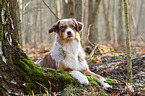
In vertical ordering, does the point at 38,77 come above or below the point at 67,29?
below

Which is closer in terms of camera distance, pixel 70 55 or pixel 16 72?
pixel 16 72

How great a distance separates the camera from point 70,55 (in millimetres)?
5090

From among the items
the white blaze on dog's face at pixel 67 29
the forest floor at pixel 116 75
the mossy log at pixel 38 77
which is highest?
the white blaze on dog's face at pixel 67 29

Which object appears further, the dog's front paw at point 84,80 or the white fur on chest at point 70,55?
the white fur on chest at point 70,55

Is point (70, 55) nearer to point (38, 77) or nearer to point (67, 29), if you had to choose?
point (67, 29)

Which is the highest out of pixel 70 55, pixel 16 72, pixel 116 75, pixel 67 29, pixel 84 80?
pixel 67 29

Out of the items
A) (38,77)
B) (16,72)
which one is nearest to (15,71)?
(16,72)

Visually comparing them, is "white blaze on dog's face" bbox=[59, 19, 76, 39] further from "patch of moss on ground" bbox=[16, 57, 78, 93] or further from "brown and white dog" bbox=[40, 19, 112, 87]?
"patch of moss on ground" bbox=[16, 57, 78, 93]

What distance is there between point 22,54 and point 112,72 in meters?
3.49

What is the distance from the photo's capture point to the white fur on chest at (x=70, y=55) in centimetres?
498

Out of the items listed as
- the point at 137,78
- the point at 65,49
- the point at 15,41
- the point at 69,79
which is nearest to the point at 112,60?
the point at 137,78

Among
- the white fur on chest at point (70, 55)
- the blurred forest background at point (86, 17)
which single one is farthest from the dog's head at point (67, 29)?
the blurred forest background at point (86, 17)

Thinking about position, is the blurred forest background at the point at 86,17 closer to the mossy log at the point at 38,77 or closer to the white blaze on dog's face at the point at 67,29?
the white blaze on dog's face at the point at 67,29

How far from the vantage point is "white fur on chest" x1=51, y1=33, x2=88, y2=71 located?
4.98m
